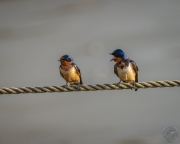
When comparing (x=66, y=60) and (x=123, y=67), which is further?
(x=66, y=60)

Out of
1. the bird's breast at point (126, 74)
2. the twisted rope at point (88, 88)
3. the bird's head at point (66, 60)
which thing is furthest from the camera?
the bird's head at point (66, 60)

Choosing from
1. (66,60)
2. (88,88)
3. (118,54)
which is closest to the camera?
(88,88)

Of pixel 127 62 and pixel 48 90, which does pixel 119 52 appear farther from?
pixel 48 90

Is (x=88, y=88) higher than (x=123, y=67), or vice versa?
(x=123, y=67)

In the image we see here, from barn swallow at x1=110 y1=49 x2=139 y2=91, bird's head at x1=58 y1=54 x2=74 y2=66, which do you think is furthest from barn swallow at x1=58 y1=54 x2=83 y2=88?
barn swallow at x1=110 y1=49 x2=139 y2=91

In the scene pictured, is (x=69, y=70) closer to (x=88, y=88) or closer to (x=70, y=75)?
(x=70, y=75)

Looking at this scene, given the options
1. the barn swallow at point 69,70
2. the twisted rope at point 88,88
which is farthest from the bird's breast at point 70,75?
the twisted rope at point 88,88

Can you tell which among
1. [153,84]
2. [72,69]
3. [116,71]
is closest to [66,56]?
[72,69]

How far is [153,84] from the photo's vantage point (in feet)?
Answer: 6.61

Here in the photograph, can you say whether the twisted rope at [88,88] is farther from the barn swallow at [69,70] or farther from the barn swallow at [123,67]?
the barn swallow at [69,70]

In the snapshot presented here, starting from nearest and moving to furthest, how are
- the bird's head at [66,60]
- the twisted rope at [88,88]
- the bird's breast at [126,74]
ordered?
the twisted rope at [88,88] → the bird's breast at [126,74] → the bird's head at [66,60]

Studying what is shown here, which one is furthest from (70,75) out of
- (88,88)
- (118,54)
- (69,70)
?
(88,88)

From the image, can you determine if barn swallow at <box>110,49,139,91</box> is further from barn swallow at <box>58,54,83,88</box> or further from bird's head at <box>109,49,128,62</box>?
barn swallow at <box>58,54,83,88</box>

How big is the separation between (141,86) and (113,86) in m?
0.14
